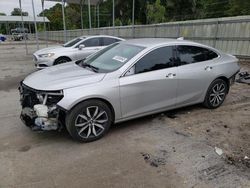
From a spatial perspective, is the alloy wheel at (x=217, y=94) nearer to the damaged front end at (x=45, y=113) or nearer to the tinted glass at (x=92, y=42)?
the damaged front end at (x=45, y=113)

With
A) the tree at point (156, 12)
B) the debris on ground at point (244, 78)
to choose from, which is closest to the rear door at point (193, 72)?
the debris on ground at point (244, 78)

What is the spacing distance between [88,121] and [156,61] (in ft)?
5.43

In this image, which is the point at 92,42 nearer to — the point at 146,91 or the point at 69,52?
the point at 69,52

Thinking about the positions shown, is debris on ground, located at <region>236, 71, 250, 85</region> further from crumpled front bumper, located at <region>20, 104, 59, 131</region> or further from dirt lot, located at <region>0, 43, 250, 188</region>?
crumpled front bumper, located at <region>20, 104, 59, 131</region>

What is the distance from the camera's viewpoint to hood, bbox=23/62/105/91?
3831mm

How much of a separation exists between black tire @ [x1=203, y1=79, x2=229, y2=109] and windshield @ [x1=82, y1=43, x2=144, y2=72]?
1.86m

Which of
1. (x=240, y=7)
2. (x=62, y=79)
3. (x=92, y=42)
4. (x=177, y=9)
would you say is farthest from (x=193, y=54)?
(x=177, y=9)

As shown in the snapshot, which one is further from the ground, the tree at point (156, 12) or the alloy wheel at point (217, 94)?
the tree at point (156, 12)

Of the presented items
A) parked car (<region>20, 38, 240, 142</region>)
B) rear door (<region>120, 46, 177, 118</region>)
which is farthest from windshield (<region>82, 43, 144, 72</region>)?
rear door (<region>120, 46, 177, 118</region>)

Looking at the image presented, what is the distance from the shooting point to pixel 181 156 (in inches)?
141

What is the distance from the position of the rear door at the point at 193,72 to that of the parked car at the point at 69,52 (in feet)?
18.1

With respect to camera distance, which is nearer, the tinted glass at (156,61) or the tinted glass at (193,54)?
the tinted glass at (156,61)

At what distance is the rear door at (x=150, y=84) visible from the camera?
13.7 feet

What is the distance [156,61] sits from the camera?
4.55 m
